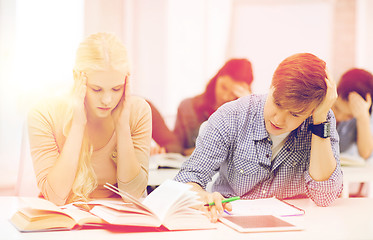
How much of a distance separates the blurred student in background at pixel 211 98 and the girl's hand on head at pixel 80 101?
73cm

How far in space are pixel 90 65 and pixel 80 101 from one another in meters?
0.12

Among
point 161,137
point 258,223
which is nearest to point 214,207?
point 258,223

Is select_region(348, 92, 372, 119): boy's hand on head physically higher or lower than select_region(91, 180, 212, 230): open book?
higher

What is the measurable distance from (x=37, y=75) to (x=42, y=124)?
33 cm

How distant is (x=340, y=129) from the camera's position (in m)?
2.39

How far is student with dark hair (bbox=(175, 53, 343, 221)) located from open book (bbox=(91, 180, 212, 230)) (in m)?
0.12

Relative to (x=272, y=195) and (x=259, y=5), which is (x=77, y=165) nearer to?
(x=272, y=195)

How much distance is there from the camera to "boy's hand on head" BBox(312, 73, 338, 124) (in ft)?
4.66

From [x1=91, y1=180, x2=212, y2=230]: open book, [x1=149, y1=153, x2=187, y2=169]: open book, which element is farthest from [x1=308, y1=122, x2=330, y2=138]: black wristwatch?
[x1=149, y1=153, x2=187, y2=169]: open book

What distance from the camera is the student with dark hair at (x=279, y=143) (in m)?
1.39

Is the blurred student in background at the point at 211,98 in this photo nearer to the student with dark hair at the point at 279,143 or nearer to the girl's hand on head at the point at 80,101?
the student with dark hair at the point at 279,143

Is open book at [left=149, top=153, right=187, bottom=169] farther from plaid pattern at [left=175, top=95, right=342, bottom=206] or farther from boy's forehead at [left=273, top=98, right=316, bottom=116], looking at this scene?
boy's forehead at [left=273, top=98, right=316, bottom=116]

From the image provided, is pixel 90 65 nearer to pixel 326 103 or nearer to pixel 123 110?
pixel 123 110

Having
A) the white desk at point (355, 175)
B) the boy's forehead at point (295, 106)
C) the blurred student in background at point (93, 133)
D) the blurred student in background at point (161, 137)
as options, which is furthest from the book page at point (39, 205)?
the white desk at point (355, 175)
